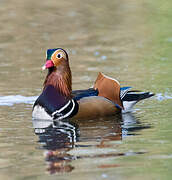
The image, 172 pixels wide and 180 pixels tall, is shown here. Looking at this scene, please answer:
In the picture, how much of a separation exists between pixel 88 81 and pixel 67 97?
301 centimetres

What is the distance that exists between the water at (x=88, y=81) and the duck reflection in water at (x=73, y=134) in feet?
0.04

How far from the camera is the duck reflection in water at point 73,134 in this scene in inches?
280

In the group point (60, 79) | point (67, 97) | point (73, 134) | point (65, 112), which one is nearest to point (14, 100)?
point (60, 79)

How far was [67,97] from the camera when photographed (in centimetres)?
990

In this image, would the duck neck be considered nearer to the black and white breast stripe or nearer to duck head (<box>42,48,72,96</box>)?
duck head (<box>42,48,72,96</box>)

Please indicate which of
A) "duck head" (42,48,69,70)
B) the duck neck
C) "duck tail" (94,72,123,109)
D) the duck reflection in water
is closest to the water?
the duck reflection in water

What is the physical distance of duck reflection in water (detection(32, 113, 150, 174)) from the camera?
23.3 feet

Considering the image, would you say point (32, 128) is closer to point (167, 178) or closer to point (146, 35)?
point (167, 178)

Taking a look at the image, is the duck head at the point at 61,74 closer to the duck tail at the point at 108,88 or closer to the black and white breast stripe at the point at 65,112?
the black and white breast stripe at the point at 65,112

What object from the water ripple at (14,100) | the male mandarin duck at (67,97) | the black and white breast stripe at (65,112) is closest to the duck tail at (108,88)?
the male mandarin duck at (67,97)

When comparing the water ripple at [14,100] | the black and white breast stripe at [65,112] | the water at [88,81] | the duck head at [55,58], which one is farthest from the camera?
the water ripple at [14,100]

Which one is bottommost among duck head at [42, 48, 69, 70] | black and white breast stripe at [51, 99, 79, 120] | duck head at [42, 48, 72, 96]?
black and white breast stripe at [51, 99, 79, 120]

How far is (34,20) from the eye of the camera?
73.5 feet

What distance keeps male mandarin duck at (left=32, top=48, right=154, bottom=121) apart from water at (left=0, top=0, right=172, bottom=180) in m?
0.16
